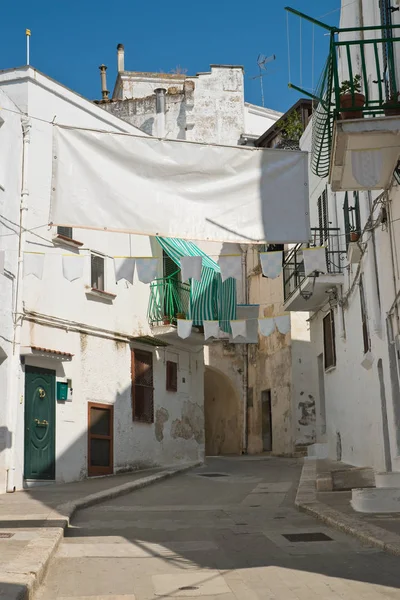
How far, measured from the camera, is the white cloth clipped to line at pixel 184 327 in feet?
64.3

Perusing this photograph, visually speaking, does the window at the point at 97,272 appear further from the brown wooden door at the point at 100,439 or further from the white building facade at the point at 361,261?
the white building facade at the point at 361,261

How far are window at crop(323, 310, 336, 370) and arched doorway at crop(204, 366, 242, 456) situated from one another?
9.18 m

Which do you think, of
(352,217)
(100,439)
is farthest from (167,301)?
(352,217)

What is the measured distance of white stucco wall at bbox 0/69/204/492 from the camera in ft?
53.0

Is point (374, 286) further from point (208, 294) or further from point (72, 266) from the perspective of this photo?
point (208, 294)

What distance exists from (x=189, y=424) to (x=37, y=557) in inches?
623

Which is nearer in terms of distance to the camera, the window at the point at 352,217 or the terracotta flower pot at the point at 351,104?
the terracotta flower pot at the point at 351,104

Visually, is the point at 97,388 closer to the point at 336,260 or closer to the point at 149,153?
the point at 336,260

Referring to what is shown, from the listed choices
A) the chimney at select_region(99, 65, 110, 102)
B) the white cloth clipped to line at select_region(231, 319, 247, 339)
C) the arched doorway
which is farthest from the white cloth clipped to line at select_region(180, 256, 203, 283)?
the chimney at select_region(99, 65, 110, 102)

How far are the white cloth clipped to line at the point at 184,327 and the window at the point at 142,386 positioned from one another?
4.24 feet

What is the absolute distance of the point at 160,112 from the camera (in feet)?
89.8

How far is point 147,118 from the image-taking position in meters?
27.6

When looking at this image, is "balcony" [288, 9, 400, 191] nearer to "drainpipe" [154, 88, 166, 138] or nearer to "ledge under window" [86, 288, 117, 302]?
"ledge under window" [86, 288, 117, 302]

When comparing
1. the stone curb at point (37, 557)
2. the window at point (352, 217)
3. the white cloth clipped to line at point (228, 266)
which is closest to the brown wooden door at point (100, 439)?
the stone curb at point (37, 557)
